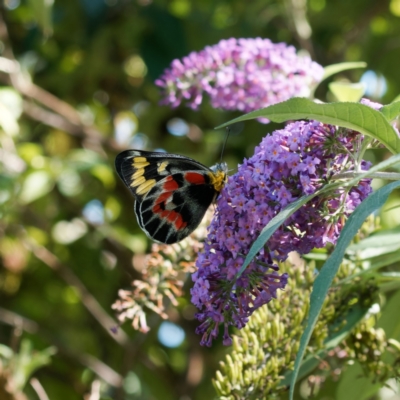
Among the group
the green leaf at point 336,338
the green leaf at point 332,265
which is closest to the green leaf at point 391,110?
the green leaf at point 332,265

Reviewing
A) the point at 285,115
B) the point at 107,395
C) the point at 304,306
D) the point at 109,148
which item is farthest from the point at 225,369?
the point at 109,148

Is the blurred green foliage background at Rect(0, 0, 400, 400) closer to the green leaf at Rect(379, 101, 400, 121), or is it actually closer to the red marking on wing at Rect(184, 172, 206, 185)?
the red marking on wing at Rect(184, 172, 206, 185)

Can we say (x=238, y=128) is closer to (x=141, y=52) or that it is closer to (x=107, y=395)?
(x=141, y=52)

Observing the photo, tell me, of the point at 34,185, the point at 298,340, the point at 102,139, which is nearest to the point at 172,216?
the point at 298,340

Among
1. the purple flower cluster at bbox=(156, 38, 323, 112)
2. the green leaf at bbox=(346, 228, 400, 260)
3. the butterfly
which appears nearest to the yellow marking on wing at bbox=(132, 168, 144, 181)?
the butterfly

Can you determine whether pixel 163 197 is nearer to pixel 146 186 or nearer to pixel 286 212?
pixel 146 186
